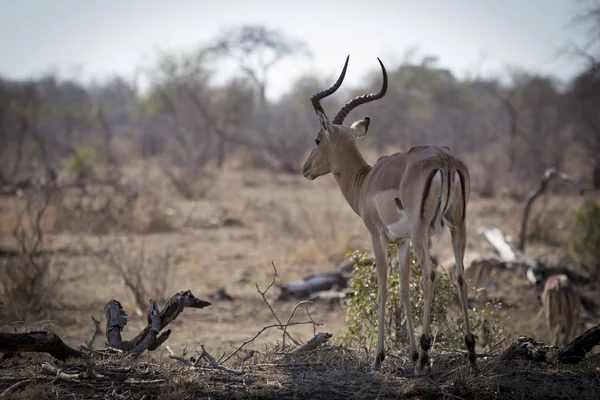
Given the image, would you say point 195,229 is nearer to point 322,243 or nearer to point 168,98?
point 322,243

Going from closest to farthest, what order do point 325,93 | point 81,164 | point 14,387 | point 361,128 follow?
point 14,387 < point 325,93 < point 361,128 < point 81,164

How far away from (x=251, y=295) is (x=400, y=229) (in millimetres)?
5546

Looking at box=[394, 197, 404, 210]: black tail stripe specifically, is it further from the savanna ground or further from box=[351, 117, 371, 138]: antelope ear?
box=[351, 117, 371, 138]: antelope ear

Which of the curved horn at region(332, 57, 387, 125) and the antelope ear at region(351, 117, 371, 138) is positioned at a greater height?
the curved horn at region(332, 57, 387, 125)

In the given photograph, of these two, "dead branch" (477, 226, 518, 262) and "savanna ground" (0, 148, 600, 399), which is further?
"dead branch" (477, 226, 518, 262)

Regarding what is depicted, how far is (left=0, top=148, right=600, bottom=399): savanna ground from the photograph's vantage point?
4.40 meters

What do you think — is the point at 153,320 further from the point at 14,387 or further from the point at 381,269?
the point at 381,269

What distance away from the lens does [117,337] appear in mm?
5320

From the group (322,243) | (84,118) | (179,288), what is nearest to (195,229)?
(322,243)

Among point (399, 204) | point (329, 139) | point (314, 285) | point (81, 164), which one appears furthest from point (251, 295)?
point (81, 164)

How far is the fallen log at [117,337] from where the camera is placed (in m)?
4.44

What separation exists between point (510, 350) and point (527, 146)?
821 inches

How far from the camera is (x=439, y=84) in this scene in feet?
108

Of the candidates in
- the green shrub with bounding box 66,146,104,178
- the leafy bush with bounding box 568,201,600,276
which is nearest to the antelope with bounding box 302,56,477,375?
the leafy bush with bounding box 568,201,600,276
